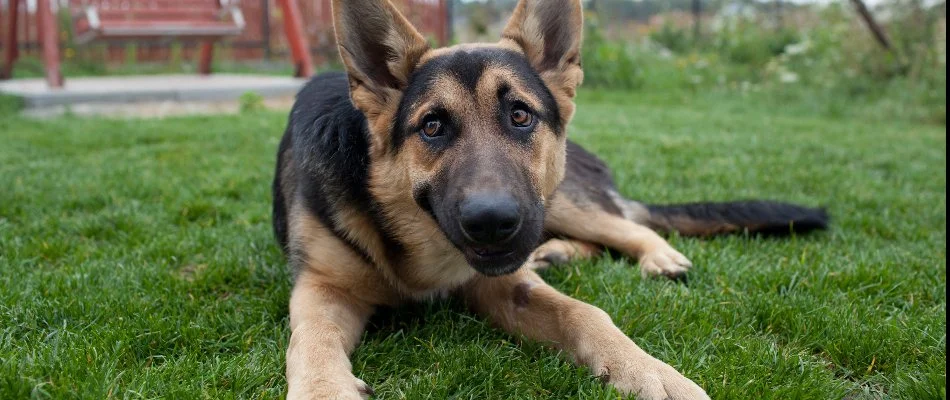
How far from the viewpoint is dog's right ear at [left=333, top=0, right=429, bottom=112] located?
10.3 ft

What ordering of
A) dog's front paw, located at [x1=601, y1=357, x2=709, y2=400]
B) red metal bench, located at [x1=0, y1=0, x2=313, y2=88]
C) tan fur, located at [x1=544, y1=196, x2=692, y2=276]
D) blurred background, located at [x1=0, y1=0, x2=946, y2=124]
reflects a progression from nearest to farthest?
1. dog's front paw, located at [x1=601, y1=357, x2=709, y2=400]
2. tan fur, located at [x1=544, y1=196, x2=692, y2=276]
3. red metal bench, located at [x1=0, y1=0, x2=313, y2=88]
4. blurred background, located at [x1=0, y1=0, x2=946, y2=124]

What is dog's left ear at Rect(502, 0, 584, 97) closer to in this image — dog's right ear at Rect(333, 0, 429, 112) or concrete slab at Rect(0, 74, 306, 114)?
dog's right ear at Rect(333, 0, 429, 112)

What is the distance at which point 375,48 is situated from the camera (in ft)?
10.6

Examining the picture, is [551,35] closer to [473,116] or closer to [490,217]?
[473,116]

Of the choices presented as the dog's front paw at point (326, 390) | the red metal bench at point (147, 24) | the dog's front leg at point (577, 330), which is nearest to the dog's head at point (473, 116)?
the dog's front leg at point (577, 330)

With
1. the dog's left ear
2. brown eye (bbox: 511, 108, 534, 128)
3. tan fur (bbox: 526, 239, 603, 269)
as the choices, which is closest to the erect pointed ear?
the dog's left ear

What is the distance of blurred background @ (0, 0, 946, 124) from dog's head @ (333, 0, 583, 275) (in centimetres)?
951

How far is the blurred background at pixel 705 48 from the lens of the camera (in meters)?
12.1

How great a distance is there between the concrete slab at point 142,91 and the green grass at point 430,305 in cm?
409

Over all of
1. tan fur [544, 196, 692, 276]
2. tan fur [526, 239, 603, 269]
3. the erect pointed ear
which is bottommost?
tan fur [526, 239, 603, 269]

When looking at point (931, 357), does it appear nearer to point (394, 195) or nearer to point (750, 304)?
point (750, 304)

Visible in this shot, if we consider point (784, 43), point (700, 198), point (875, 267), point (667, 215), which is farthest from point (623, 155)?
point (784, 43)

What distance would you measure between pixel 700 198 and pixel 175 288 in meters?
3.92

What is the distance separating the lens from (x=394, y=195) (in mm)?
3102
